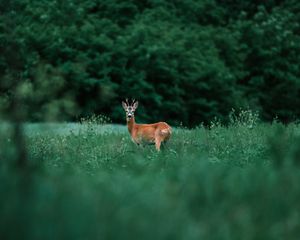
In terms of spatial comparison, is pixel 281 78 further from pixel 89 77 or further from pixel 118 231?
pixel 118 231

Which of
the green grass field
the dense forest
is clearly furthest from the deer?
the dense forest

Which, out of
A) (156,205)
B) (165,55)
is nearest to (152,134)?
(156,205)

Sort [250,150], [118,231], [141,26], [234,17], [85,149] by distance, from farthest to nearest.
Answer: [234,17], [141,26], [85,149], [250,150], [118,231]

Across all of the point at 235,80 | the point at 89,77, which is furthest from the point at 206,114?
the point at 89,77

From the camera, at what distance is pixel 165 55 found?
2459 centimetres

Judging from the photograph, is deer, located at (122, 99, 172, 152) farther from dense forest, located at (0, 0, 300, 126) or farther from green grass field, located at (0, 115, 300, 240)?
dense forest, located at (0, 0, 300, 126)

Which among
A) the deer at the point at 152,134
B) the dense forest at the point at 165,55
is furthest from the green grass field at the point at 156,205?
the dense forest at the point at 165,55

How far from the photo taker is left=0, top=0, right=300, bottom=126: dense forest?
23750 mm

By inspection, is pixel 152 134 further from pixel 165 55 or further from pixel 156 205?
pixel 165 55

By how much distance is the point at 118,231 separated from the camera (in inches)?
175

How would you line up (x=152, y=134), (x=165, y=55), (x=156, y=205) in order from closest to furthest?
(x=156, y=205) < (x=152, y=134) < (x=165, y=55)

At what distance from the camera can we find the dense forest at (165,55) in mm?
23750

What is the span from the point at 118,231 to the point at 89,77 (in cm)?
1954

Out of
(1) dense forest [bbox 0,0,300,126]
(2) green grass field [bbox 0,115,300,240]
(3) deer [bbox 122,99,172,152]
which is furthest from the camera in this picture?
(1) dense forest [bbox 0,0,300,126]
